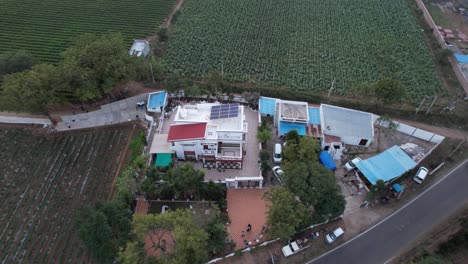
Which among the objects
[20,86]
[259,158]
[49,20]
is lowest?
[259,158]

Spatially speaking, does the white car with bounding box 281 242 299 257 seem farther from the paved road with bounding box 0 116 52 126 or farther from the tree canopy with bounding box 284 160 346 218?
the paved road with bounding box 0 116 52 126

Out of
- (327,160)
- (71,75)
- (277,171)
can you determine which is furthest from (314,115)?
(71,75)

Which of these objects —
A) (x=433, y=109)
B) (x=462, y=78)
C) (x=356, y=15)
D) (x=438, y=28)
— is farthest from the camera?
(x=356, y=15)

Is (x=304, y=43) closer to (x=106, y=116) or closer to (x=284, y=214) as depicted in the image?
(x=106, y=116)

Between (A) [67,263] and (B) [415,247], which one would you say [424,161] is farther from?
(A) [67,263]

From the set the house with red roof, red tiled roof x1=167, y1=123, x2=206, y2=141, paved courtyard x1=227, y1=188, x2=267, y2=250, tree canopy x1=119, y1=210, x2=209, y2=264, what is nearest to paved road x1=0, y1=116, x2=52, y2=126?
red tiled roof x1=167, y1=123, x2=206, y2=141

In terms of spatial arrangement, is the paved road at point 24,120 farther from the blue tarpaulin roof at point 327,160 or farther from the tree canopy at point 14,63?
the blue tarpaulin roof at point 327,160

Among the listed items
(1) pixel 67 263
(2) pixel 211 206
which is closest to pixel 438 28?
(2) pixel 211 206
